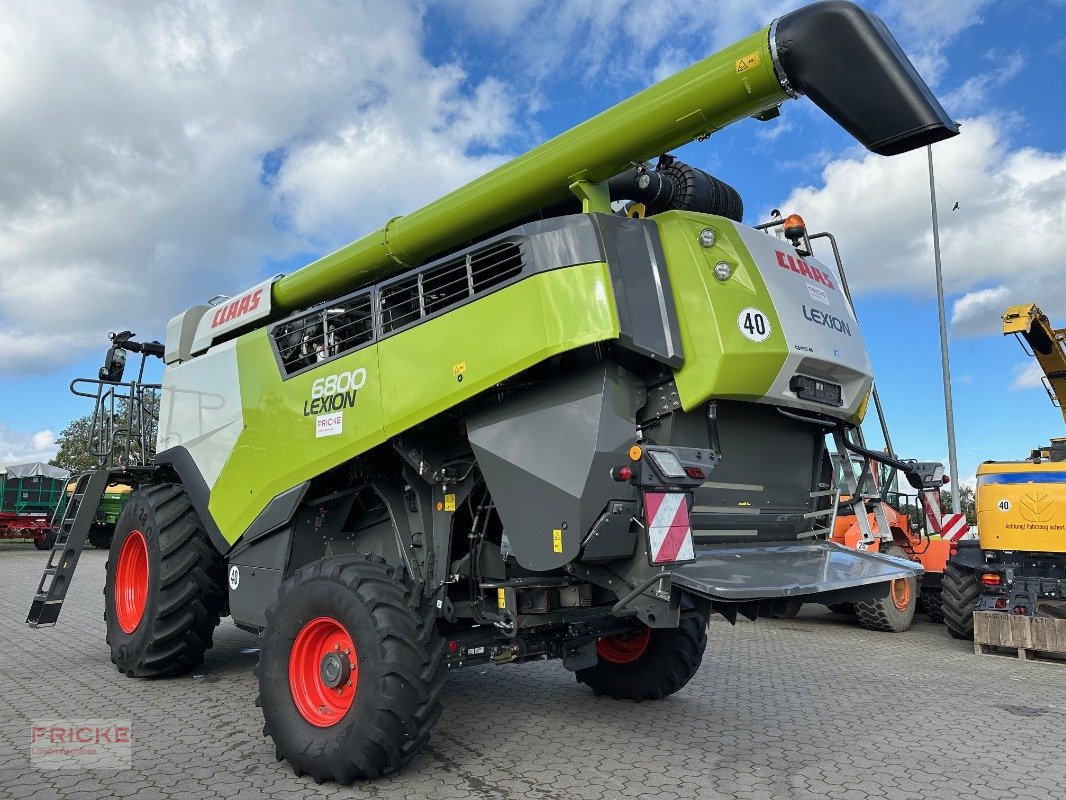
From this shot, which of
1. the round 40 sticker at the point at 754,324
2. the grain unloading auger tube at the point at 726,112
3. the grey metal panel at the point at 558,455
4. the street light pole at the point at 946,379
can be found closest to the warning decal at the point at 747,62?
the grain unloading auger tube at the point at 726,112

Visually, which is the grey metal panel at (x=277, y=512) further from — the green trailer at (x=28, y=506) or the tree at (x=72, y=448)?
A: the tree at (x=72, y=448)

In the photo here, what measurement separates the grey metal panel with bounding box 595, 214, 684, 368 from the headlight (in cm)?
51

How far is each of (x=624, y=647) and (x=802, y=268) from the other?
301 cm

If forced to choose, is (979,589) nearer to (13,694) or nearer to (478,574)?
(478,574)

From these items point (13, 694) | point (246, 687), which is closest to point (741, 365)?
point (246, 687)

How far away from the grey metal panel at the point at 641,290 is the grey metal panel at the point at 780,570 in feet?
3.51

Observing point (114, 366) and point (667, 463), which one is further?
point (114, 366)

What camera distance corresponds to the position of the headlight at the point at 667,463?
3.81m

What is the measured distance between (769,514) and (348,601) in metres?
2.49

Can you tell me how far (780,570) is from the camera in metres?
4.32

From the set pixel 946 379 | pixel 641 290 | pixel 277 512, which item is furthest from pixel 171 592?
pixel 946 379

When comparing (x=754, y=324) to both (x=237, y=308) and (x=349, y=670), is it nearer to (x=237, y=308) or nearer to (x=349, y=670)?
(x=349, y=670)

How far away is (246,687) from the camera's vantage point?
6.31 metres

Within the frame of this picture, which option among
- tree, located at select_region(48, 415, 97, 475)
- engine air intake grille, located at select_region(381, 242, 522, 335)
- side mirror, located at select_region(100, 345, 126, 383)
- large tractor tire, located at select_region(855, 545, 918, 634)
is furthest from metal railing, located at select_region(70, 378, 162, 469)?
tree, located at select_region(48, 415, 97, 475)
